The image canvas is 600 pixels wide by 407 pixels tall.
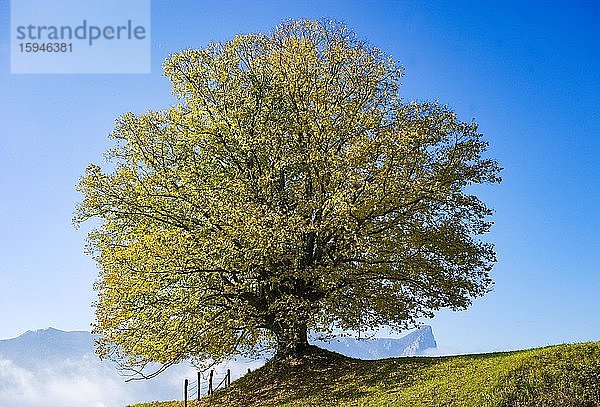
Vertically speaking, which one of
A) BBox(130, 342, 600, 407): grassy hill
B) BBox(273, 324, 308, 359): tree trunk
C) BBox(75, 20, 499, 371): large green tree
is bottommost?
BBox(130, 342, 600, 407): grassy hill

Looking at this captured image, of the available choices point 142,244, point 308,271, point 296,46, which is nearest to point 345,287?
point 308,271

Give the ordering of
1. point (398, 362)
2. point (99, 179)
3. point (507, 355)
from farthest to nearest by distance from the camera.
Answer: point (99, 179), point (398, 362), point (507, 355)

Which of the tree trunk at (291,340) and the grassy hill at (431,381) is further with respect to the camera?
the tree trunk at (291,340)

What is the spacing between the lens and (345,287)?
31.0 m

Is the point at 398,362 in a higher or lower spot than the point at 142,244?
lower

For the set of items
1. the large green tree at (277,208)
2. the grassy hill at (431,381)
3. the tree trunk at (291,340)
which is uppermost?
the large green tree at (277,208)

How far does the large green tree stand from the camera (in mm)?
29953

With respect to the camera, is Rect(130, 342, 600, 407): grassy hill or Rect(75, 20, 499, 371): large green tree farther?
Rect(75, 20, 499, 371): large green tree

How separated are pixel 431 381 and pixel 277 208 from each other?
996 cm

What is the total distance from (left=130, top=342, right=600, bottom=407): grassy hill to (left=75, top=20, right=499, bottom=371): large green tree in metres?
1.83

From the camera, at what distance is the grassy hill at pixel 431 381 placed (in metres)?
23.5

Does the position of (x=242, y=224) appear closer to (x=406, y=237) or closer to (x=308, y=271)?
(x=308, y=271)

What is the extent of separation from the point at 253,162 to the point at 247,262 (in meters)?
5.03

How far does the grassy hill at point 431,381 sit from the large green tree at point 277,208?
183 centimetres
